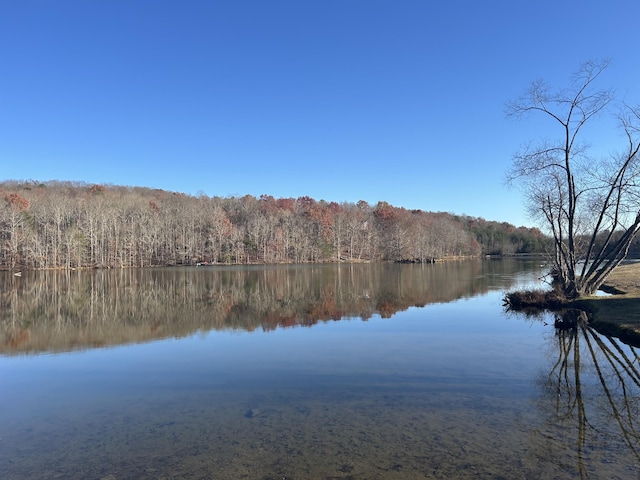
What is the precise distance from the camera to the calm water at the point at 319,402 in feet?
18.5

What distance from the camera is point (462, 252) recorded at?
11250cm

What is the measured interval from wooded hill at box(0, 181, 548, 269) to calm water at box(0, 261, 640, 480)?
213 feet

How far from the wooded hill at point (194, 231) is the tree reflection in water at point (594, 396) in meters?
76.6

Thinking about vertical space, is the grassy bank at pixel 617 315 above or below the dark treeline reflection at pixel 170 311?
above

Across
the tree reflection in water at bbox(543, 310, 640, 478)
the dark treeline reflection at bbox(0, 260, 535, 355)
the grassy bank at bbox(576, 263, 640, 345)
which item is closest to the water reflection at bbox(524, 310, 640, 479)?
the tree reflection in water at bbox(543, 310, 640, 478)

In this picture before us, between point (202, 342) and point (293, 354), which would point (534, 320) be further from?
point (202, 342)

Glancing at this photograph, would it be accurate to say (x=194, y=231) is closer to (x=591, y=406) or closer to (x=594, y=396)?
(x=594, y=396)

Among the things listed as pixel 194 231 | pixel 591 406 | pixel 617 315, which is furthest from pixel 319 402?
pixel 194 231

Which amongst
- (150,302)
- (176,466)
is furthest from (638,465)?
(150,302)

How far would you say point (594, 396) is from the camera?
26.2 feet

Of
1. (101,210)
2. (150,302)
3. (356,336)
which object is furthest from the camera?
(101,210)

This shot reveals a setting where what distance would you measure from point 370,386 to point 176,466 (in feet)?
14.7

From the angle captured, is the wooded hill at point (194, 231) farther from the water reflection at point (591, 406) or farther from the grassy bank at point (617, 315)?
the water reflection at point (591, 406)

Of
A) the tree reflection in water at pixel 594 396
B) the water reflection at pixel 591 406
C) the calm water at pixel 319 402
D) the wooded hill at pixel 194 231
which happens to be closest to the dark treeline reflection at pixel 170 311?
the calm water at pixel 319 402
